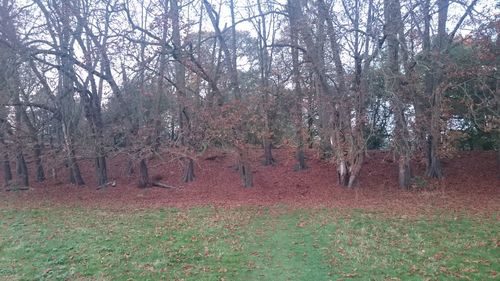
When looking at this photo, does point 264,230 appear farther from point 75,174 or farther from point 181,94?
point 75,174

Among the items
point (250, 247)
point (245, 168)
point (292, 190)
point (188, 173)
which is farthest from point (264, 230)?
point (188, 173)

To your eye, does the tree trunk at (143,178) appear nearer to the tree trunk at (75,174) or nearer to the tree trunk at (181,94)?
the tree trunk at (181,94)

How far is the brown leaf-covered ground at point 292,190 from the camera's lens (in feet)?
46.1

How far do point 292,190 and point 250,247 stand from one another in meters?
8.88

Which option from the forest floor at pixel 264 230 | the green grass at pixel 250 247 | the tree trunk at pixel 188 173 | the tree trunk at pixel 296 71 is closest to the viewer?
the green grass at pixel 250 247

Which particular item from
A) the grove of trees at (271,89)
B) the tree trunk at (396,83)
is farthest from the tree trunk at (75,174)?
the tree trunk at (396,83)

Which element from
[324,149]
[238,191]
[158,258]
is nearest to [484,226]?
[158,258]

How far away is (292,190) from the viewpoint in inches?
687

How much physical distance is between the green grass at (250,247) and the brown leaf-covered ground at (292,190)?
2279 millimetres

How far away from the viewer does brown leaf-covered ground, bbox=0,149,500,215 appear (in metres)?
14.0

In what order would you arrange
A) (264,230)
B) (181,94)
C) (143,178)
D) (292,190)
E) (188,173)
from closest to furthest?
(264,230) → (181,94) → (292,190) → (143,178) → (188,173)

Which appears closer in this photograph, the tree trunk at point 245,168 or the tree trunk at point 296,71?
the tree trunk at point 296,71

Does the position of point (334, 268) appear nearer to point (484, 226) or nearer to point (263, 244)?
point (263, 244)

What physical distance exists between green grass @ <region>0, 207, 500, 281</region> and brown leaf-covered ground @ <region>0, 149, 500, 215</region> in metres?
2.28
